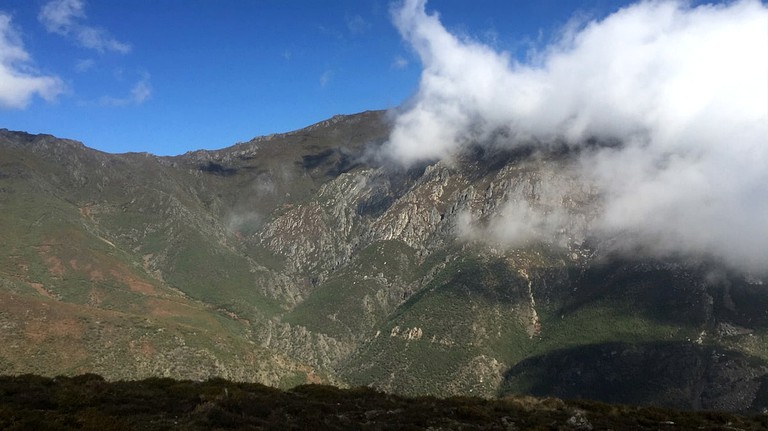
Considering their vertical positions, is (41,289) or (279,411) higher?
(41,289)

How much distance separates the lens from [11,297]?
365 feet

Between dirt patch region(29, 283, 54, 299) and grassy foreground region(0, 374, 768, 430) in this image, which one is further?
dirt patch region(29, 283, 54, 299)

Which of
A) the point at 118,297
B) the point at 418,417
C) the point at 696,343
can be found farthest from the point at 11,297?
the point at 696,343

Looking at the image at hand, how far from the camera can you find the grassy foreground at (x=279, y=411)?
2048 cm

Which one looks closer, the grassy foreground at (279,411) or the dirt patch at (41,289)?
the grassy foreground at (279,411)

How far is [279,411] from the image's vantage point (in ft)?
77.8

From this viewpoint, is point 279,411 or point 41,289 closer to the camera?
point 279,411

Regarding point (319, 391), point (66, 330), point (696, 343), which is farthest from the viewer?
point (696, 343)

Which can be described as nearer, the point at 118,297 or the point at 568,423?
the point at 568,423

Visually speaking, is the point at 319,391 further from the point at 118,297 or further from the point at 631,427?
the point at 118,297

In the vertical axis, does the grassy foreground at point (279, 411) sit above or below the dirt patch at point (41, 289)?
below

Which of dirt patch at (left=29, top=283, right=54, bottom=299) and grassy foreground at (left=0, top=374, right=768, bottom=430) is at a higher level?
dirt patch at (left=29, top=283, right=54, bottom=299)

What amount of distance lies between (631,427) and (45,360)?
104 metres

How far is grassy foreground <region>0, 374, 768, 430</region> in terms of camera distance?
67.2 ft
